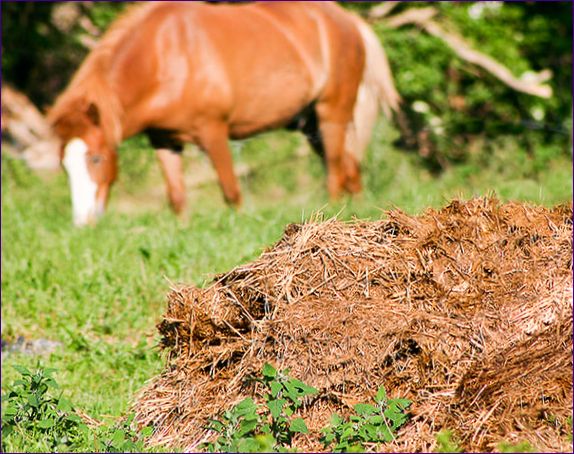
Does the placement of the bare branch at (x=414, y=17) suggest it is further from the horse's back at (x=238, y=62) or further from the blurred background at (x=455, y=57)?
the horse's back at (x=238, y=62)

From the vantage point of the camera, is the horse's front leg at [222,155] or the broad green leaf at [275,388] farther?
the horse's front leg at [222,155]

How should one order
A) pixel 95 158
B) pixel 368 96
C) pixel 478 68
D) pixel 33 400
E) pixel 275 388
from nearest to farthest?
pixel 275 388 < pixel 33 400 < pixel 95 158 < pixel 368 96 < pixel 478 68

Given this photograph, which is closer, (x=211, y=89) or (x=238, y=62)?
(x=211, y=89)

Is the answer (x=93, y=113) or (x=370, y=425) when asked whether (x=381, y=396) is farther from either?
(x=93, y=113)

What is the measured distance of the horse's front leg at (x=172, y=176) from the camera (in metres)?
10.4

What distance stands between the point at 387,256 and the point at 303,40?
7.16 m

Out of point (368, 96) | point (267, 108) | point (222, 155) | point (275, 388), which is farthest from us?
point (368, 96)

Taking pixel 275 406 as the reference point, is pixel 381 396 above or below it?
below

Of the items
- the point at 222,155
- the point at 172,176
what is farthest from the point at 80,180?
the point at 222,155

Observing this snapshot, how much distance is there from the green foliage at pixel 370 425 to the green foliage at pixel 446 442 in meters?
0.17

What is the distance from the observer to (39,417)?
431 centimetres

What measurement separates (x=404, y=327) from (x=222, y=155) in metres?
6.45

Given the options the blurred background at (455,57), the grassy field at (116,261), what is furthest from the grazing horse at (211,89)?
the blurred background at (455,57)

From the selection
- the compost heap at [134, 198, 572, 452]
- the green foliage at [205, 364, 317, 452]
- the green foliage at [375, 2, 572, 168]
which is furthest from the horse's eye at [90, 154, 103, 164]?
the green foliage at [205, 364, 317, 452]
